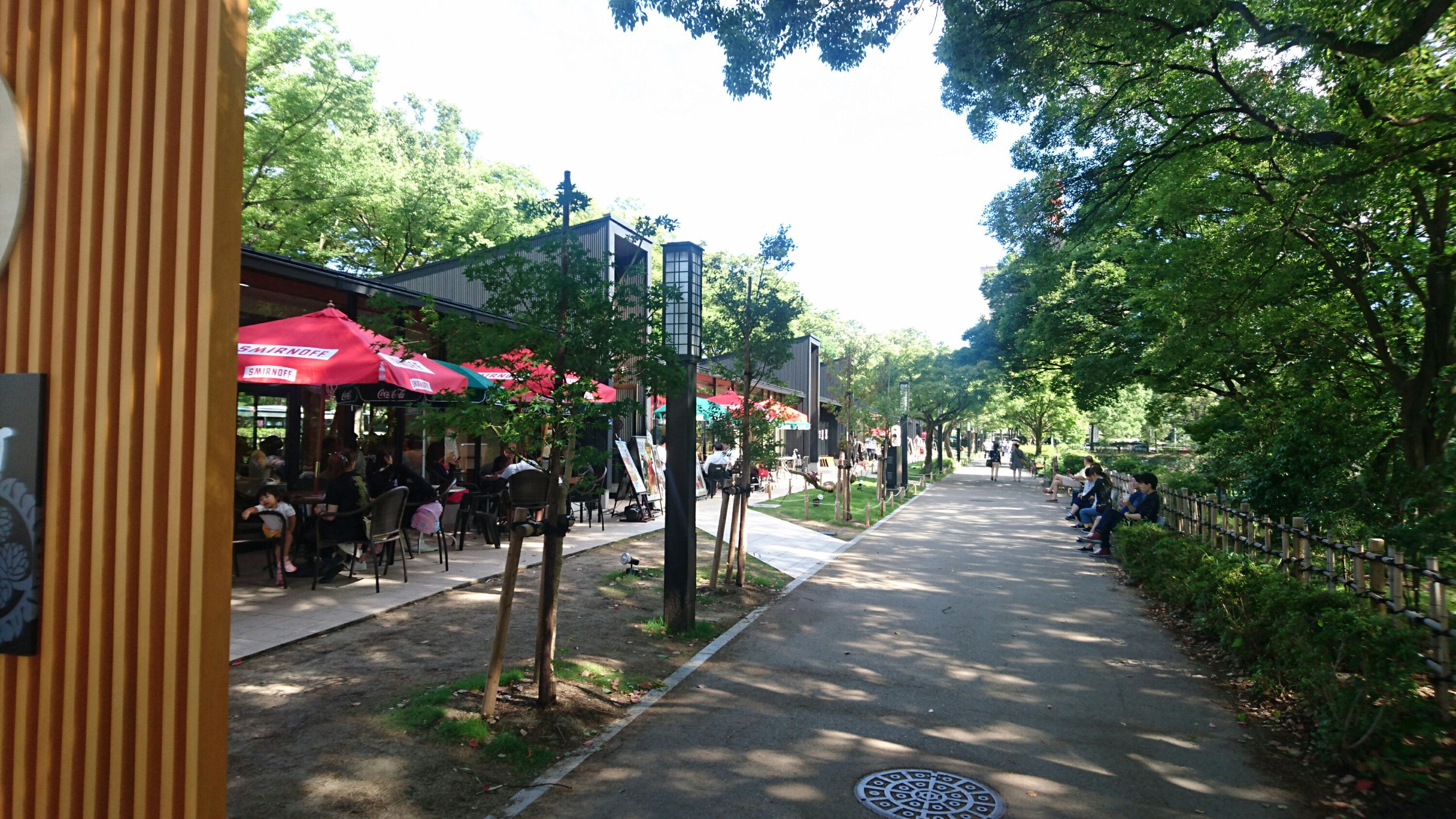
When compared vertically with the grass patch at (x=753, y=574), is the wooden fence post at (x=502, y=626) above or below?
above

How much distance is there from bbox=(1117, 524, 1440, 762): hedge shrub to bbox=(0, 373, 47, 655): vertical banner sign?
6.42 meters

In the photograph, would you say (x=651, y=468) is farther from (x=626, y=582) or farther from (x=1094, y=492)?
(x=1094, y=492)

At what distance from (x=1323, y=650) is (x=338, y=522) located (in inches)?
346

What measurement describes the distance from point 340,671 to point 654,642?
2.70 m

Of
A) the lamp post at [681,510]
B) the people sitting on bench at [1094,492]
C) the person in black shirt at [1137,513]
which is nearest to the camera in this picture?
the lamp post at [681,510]

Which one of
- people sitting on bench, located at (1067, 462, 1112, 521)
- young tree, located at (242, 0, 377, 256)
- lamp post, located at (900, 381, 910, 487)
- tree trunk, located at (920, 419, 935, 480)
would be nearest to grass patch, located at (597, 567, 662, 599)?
people sitting on bench, located at (1067, 462, 1112, 521)

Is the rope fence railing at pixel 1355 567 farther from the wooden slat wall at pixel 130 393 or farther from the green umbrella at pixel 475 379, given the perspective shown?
the wooden slat wall at pixel 130 393

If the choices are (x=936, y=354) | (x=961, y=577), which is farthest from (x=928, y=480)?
(x=961, y=577)

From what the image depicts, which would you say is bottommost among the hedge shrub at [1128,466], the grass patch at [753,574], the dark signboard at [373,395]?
the grass patch at [753,574]

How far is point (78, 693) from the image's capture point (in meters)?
2.88

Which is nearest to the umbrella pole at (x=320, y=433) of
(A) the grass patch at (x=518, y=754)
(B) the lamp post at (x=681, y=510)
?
(B) the lamp post at (x=681, y=510)

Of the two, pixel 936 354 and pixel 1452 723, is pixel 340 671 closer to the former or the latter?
pixel 1452 723

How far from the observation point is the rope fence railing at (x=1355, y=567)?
478cm

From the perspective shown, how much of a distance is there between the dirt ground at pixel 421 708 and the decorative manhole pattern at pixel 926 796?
1.81 meters
